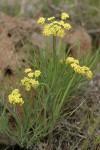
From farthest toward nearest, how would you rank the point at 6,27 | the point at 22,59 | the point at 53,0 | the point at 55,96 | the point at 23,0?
the point at 23,0 → the point at 53,0 → the point at 6,27 → the point at 22,59 → the point at 55,96

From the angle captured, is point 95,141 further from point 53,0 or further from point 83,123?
point 53,0

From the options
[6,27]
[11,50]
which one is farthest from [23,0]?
[11,50]

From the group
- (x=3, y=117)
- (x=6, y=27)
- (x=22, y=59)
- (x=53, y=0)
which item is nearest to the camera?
(x=3, y=117)

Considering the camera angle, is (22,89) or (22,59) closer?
(22,89)

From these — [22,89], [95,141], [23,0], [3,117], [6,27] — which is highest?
[23,0]

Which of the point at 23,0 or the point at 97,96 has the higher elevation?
the point at 23,0

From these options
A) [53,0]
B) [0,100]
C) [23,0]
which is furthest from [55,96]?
[23,0]

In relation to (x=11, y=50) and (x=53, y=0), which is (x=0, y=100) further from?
(x=53, y=0)

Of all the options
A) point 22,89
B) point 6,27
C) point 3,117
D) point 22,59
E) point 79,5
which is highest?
point 79,5

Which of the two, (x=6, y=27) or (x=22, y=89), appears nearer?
(x=22, y=89)
